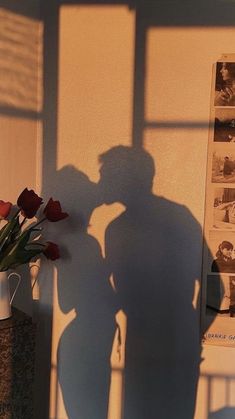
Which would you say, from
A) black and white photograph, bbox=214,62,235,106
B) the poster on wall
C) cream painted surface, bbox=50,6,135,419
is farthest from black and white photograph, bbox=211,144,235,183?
cream painted surface, bbox=50,6,135,419

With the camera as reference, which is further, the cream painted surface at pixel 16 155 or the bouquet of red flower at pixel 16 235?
the cream painted surface at pixel 16 155

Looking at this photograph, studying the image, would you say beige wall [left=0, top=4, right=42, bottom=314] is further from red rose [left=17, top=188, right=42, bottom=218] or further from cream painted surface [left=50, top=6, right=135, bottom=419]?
red rose [left=17, top=188, right=42, bottom=218]

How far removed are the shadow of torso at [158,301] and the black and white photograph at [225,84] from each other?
0.44 m

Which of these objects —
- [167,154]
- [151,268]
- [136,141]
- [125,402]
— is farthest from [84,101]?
[125,402]

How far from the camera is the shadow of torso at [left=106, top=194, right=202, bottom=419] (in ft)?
6.04

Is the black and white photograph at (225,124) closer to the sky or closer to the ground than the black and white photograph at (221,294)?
closer to the sky

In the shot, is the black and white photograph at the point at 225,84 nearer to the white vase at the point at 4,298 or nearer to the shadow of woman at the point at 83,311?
the shadow of woman at the point at 83,311

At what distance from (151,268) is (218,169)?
0.48 metres

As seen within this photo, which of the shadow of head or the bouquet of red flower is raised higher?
the shadow of head

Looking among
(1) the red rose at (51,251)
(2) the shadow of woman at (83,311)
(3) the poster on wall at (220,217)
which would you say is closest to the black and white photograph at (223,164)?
(3) the poster on wall at (220,217)

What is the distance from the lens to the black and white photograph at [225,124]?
1778 millimetres

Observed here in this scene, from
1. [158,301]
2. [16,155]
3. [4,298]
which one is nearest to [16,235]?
[4,298]

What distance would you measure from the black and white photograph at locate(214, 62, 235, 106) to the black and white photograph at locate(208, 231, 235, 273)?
1.67 feet

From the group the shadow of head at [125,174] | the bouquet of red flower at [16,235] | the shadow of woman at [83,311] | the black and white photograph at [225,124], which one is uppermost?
the black and white photograph at [225,124]
